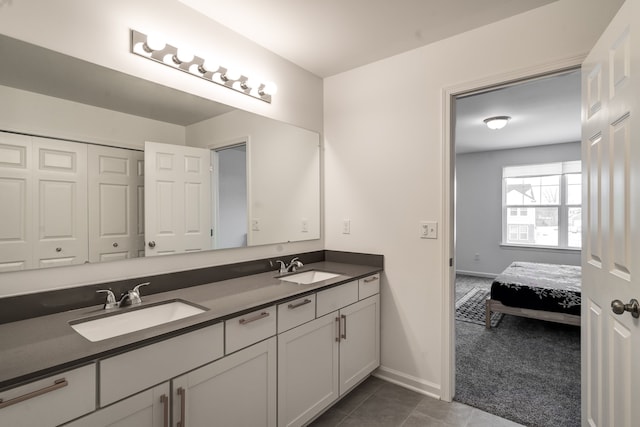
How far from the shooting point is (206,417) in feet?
4.30

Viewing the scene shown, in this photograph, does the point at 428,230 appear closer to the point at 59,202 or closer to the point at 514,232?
the point at 59,202

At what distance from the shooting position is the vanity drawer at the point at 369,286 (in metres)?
2.26

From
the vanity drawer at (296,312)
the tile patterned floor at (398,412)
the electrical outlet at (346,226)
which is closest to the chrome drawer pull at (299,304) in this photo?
the vanity drawer at (296,312)

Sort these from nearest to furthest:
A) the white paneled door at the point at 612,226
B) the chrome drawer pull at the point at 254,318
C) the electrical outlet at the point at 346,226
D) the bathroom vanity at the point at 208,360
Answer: the bathroom vanity at the point at 208,360, the white paneled door at the point at 612,226, the chrome drawer pull at the point at 254,318, the electrical outlet at the point at 346,226

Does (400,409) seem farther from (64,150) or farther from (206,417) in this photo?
Answer: (64,150)

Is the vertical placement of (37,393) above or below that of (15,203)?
below

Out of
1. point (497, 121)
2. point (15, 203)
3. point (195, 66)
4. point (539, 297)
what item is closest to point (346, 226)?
point (195, 66)

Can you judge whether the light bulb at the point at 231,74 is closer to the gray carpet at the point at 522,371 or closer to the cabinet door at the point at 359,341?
the cabinet door at the point at 359,341

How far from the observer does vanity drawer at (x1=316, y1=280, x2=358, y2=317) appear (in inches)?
74.3

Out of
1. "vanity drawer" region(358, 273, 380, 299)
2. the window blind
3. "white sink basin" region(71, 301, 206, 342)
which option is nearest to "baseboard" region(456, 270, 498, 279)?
the window blind

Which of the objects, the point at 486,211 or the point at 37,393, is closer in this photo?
the point at 37,393

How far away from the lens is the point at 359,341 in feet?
7.30

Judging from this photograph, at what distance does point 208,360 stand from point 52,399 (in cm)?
49

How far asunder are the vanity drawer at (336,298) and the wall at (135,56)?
1.96 ft
